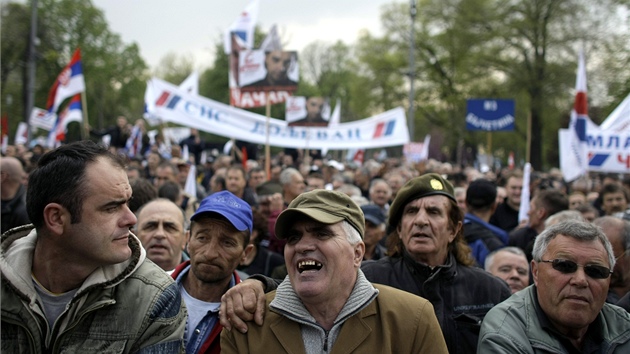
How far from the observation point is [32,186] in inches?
89.1

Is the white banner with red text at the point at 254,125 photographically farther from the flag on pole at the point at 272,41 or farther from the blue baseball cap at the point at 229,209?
the blue baseball cap at the point at 229,209

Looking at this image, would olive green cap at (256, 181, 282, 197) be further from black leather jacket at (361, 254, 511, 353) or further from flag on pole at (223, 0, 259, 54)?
flag on pole at (223, 0, 259, 54)

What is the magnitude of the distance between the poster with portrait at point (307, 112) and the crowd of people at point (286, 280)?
386 inches

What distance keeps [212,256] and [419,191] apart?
1.30 metres

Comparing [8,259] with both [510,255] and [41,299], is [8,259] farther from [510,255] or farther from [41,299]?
[510,255]

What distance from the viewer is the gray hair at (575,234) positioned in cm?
297

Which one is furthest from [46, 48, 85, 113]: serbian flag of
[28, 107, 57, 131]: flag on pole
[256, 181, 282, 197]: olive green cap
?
[256, 181, 282, 197]: olive green cap

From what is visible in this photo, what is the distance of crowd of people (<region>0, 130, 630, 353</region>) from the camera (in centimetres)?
225

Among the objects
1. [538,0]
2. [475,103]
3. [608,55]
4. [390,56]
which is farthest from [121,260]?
[390,56]

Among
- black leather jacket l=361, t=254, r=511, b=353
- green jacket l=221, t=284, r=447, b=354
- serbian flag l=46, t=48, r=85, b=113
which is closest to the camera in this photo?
green jacket l=221, t=284, r=447, b=354

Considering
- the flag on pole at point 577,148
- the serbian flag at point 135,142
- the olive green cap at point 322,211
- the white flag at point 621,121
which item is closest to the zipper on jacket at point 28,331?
the olive green cap at point 322,211

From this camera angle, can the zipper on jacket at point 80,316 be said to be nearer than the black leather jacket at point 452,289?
Yes

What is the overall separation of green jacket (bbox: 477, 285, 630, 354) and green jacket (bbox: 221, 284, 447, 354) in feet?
1.30

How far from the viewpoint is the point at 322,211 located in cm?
261
